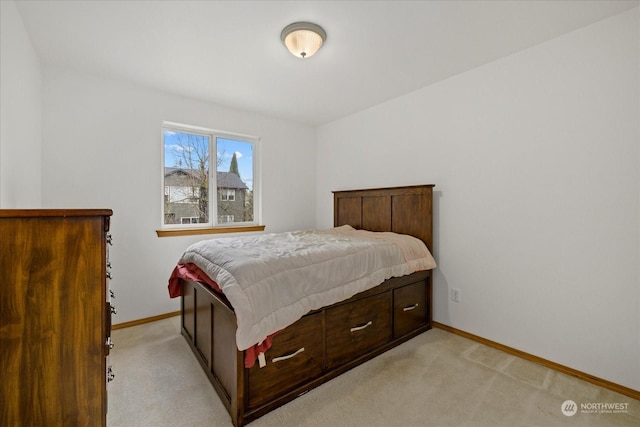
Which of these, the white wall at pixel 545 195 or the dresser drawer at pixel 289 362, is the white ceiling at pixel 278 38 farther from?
the dresser drawer at pixel 289 362

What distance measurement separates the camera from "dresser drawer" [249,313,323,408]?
62.3 inches

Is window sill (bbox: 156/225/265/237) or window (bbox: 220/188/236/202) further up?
window (bbox: 220/188/236/202)

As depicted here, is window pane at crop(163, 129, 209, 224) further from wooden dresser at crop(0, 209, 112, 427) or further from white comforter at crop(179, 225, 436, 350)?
wooden dresser at crop(0, 209, 112, 427)

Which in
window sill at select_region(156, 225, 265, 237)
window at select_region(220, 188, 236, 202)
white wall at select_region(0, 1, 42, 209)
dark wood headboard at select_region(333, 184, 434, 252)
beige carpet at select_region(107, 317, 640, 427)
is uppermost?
white wall at select_region(0, 1, 42, 209)

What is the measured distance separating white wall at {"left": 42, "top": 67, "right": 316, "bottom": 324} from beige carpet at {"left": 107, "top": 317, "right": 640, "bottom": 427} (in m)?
0.78

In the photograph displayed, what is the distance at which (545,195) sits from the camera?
212 centimetres

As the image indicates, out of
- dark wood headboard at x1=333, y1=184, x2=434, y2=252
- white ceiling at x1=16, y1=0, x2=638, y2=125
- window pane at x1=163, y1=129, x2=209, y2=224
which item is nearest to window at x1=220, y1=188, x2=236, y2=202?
window pane at x1=163, y1=129, x2=209, y2=224

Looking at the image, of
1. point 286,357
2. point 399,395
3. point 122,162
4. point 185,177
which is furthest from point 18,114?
point 399,395

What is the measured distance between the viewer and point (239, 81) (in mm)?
2736

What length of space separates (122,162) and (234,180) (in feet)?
3.89

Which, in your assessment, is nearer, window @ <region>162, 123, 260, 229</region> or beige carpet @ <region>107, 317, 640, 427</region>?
beige carpet @ <region>107, 317, 640, 427</region>

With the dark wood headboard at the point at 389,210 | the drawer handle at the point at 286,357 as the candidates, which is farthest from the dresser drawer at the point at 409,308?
the drawer handle at the point at 286,357

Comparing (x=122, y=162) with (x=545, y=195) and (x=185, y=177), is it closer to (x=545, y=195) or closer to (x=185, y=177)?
(x=185, y=177)

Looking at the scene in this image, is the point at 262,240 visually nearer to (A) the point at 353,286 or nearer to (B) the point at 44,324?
(A) the point at 353,286
